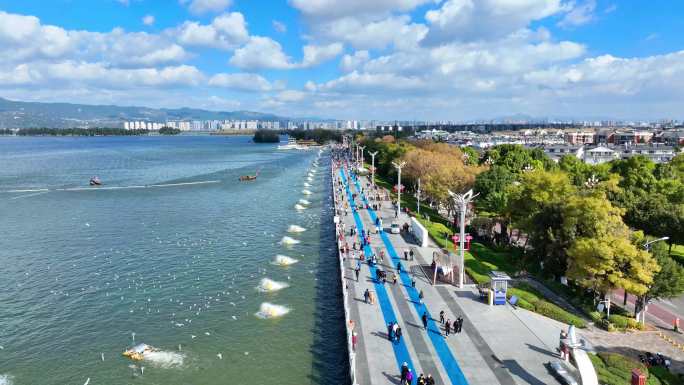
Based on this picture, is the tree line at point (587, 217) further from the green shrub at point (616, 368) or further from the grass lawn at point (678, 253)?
the green shrub at point (616, 368)

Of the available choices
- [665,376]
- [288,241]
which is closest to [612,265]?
[665,376]

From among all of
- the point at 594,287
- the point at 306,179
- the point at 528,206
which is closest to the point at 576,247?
the point at 594,287

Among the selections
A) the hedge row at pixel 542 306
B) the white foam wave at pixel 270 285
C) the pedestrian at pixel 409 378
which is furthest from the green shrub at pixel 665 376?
the white foam wave at pixel 270 285

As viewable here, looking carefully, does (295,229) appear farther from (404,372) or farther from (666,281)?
(666,281)

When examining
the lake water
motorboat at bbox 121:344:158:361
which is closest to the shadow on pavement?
the lake water

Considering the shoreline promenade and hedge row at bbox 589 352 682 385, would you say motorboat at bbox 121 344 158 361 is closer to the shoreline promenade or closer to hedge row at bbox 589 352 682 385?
the shoreline promenade

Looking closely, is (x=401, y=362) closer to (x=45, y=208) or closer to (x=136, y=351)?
(x=136, y=351)

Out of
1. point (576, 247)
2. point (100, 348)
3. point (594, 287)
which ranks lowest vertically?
point (100, 348)
